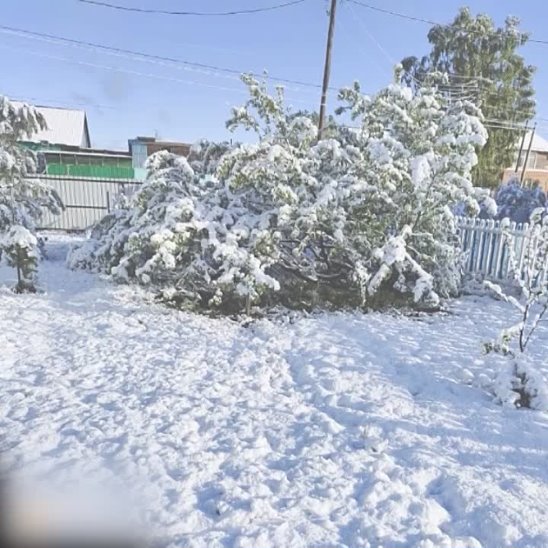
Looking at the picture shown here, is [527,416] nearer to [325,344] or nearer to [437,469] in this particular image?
[437,469]

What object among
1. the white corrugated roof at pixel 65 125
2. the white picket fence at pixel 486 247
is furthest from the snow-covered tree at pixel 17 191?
the white corrugated roof at pixel 65 125

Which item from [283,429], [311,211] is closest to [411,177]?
[311,211]

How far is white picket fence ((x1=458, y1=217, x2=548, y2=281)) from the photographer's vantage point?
738cm

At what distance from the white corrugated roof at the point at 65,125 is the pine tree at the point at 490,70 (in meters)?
18.6

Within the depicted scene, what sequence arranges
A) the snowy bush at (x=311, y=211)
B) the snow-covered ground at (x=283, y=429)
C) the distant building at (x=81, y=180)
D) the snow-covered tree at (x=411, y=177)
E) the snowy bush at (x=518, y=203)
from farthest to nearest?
the distant building at (x=81, y=180)
the snowy bush at (x=518, y=203)
the snow-covered tree at (x=411, y=177)
the snowy bush at (x=311, y=211)
the snow-covered ground at (x=283, y=429)

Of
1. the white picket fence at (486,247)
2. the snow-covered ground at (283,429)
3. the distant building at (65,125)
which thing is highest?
the distant building at (65,125)

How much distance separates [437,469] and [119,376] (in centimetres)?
251

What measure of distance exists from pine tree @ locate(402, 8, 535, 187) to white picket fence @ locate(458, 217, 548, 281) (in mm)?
15301

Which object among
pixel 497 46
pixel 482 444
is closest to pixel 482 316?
pixel 482 444

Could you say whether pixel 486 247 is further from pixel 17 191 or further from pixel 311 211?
pixel 17 191

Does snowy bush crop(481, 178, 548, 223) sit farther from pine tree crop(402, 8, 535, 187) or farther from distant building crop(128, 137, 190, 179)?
distant building crop(128, 137, 190, 179)

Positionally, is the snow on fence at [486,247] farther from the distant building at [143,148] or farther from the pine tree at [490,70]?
the distant building at [143,148]

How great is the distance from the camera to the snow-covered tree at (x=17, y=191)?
580 cm

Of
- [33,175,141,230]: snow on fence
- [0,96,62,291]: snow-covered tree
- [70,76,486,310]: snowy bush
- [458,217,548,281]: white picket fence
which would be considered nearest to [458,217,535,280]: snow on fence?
[458,217,548,281]: white picket fence
